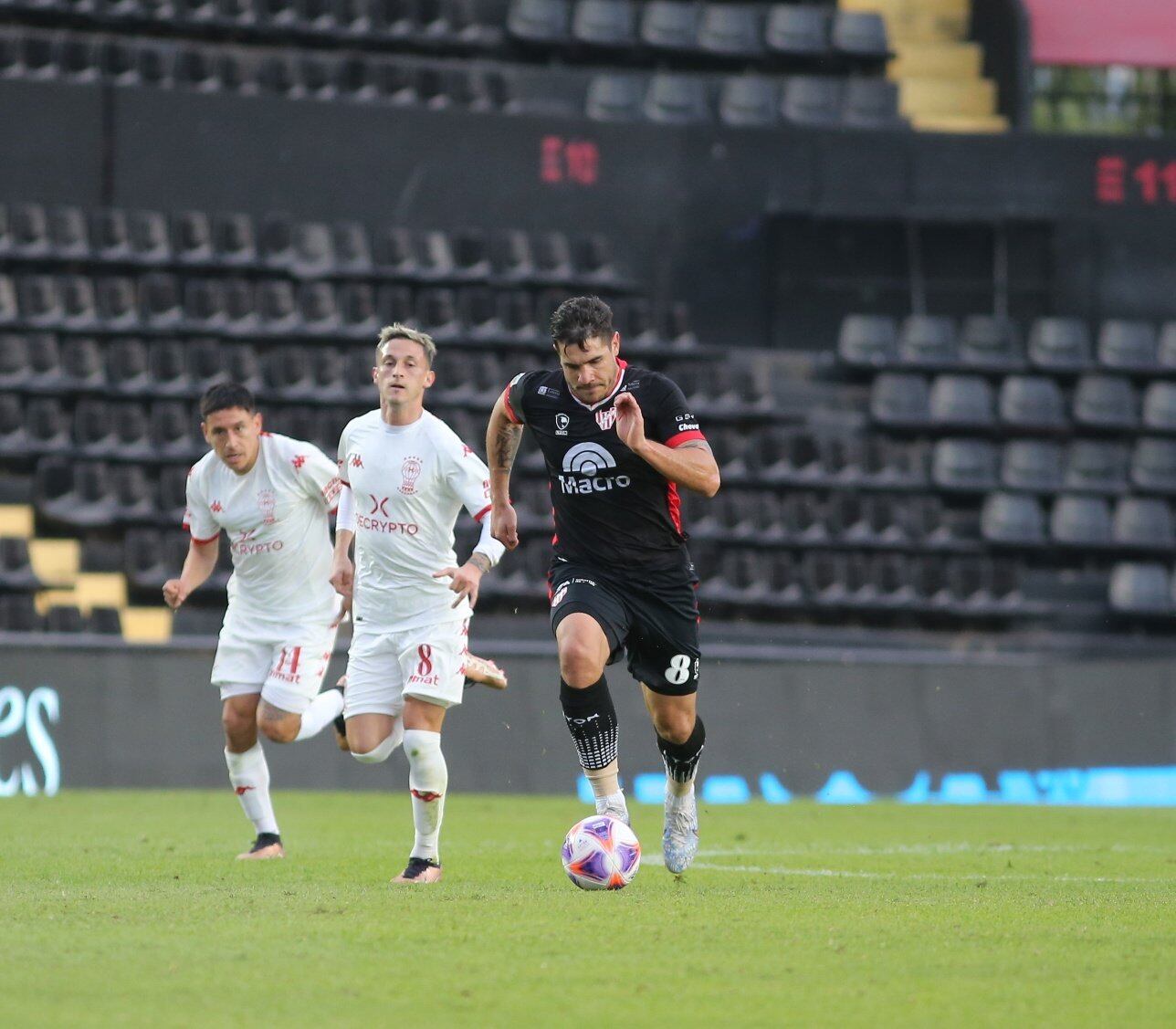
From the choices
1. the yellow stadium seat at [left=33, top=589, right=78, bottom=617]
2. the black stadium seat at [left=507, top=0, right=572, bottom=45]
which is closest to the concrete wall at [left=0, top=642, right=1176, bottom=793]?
the yellow stadium seat at [left=33, top=589, right=78, bottom=617]

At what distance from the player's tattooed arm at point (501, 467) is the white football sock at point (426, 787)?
33.7 inches

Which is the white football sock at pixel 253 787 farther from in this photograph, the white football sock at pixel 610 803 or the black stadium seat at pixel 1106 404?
the black stadium seat at pixel 1106 404

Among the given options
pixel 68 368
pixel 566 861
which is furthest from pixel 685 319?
pixel 566 861

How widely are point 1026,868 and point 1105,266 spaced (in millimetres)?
15222

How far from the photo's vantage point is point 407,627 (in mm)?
8172

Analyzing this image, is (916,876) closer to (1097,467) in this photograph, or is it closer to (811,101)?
(1097,467)

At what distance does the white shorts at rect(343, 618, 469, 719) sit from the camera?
26.3 feet

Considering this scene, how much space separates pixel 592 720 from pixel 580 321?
59.2 inches

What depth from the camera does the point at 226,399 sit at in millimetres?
8984

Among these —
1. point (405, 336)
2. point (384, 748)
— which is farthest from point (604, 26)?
point (384, 748)

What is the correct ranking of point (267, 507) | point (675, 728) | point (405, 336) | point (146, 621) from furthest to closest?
point (146, 621), point (267, 507), point (405, 336), point (675, 728)


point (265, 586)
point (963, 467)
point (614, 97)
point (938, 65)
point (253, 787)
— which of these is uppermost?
point (938, 65)

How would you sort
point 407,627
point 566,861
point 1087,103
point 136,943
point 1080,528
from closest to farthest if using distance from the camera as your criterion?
point 136,943
point 566,861
point 407,627
point 1080,528
point 1087,103

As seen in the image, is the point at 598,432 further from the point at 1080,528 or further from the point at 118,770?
the point at 1080,528
